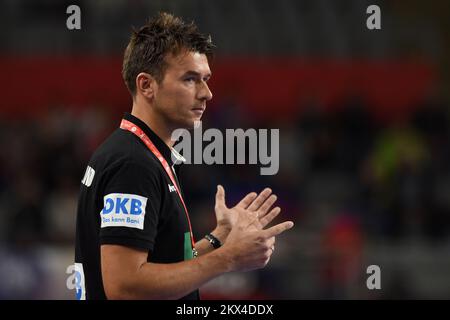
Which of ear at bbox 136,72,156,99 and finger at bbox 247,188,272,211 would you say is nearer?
ear at bbox 136,72,156,99

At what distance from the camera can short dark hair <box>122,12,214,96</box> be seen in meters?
3.72

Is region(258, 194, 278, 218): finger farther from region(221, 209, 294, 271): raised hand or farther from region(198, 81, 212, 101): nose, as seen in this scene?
region(198, 81, 212, 101): nose

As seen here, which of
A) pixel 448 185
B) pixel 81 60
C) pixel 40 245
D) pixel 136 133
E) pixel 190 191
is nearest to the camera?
pixel 136 133

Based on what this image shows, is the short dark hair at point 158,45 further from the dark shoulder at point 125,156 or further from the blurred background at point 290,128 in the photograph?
the blurred background at point 290,128

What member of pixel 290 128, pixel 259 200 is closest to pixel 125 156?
pixel 259 200

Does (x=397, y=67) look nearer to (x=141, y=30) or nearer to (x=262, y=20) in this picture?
(x=262, y=20)

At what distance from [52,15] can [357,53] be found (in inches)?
205

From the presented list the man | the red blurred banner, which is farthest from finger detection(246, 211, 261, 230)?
the red blurred banner

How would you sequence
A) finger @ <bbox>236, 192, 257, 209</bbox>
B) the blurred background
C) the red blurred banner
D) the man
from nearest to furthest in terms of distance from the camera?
the man
finger @ <bbox>236, 192, 257, 209</bbox>
the blurred background
the red blurred banner

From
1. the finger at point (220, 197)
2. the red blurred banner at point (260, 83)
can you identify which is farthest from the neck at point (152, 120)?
the red blurred banner at point (260, 83)

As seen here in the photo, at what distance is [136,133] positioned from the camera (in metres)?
3.69

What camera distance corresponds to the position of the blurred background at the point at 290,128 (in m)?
9.93

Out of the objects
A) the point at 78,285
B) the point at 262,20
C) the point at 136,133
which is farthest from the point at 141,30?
the point at 262,20

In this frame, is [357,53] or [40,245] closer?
[40,245]
